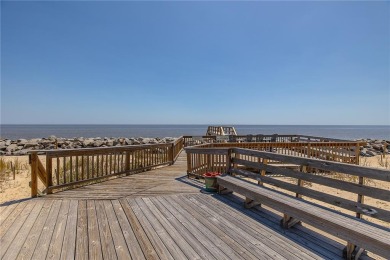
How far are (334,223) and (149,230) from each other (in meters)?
2.53

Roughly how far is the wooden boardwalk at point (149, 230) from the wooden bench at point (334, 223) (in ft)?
0.85

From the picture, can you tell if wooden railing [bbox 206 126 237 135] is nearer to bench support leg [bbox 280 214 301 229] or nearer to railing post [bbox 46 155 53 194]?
railing post [bbox 46 155 53 194]

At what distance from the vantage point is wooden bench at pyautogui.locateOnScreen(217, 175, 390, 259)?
8.78ft

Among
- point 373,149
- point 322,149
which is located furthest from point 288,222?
point 373,149

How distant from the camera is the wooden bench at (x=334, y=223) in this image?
8.78 feet

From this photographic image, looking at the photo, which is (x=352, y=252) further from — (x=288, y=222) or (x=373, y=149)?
(x=373, y=149)

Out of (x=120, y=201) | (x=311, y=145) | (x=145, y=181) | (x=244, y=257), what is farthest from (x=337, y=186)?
(x=311, y=145)

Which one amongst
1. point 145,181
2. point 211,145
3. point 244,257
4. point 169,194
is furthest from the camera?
point 211,145

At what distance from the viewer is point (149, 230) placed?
3.77 metres

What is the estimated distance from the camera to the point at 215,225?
3979 mm

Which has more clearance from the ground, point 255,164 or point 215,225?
point 255,164

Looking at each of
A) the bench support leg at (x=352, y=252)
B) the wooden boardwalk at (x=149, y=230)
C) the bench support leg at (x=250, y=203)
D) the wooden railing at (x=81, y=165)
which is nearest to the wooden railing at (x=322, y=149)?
the wooden railing at (x=81, y=165)

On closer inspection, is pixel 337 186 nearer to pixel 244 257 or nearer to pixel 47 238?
pixel 244 257

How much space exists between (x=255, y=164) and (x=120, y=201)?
2899 millimetres
